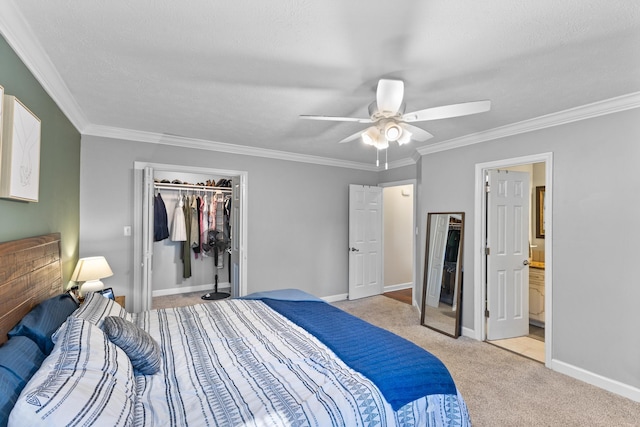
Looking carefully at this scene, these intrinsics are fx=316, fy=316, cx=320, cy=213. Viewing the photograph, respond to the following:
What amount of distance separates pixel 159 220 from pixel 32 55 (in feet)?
11.9

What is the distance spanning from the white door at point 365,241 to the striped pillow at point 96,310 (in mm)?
3531

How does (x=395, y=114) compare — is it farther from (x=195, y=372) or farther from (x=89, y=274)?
(x=89, y=274)

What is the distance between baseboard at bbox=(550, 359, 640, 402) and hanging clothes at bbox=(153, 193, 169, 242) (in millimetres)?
5302

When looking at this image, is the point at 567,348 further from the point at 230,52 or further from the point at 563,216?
the point at 230,52

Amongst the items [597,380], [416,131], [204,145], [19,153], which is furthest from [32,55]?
[597,380]

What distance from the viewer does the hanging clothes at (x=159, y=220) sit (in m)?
5.07

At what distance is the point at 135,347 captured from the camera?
1.62 metres

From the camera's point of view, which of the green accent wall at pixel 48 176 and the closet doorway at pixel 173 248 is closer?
the green accent wall at pixel 48 176

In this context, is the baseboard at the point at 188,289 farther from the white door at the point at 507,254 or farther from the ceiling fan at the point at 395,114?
the ceiling fan at the point at 395,114

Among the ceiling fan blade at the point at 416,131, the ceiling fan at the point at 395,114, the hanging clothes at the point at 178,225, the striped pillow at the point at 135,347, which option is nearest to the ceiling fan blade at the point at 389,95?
the ceiling fan at the point at 395,114

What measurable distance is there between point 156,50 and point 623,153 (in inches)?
138

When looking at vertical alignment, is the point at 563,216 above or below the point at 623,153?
below

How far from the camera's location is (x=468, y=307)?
3.72 meters

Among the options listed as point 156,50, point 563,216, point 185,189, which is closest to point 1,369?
point 156,50
